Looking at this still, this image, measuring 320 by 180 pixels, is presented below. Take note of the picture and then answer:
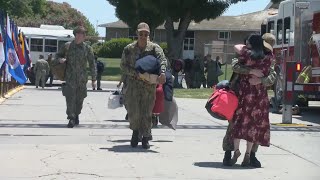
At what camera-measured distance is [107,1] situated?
45500mm

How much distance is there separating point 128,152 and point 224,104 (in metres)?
1.91

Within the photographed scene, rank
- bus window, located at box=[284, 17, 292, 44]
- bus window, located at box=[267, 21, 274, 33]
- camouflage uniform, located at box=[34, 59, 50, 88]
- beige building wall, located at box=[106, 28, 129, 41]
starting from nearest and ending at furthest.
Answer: bus window, located at box=[284, 17, 292, 44] → bus window, located at box=[267, 21, 274, 33] → camouflage uniform, located at box=[34, 59, 50, 88] → beige building wall, located at box=[106, 28, 129, 41]

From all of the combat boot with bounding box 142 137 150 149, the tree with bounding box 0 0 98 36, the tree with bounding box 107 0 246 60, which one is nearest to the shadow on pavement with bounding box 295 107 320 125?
the combat boot with bounding box 142 137 150 149

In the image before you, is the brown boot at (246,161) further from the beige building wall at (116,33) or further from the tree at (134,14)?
the beige building wall at (116,33)

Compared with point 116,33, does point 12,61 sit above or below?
below

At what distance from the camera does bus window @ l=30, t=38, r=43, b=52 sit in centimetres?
3625

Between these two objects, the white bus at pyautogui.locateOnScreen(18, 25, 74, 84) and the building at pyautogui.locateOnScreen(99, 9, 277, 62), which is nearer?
the white bus at pyautogui.locateOnScreen(18, 25, 74, 84)

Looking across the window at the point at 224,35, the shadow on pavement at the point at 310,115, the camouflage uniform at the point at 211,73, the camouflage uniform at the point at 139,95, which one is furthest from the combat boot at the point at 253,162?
the window at the point at 224,35

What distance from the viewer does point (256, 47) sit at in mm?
8859

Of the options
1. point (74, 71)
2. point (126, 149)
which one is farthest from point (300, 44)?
point (126, 149)

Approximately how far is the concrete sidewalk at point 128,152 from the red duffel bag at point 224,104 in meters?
0.70

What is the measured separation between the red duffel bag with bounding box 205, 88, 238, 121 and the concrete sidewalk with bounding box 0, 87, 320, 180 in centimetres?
70

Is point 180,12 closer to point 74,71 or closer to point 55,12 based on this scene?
point 74,71

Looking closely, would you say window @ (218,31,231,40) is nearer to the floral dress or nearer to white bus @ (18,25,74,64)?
white bus @ (18,25,74,64)
